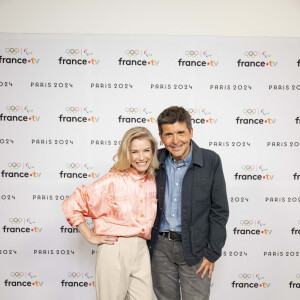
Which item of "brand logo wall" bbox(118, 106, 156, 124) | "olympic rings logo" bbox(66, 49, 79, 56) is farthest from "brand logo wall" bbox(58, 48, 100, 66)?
"brand logo wall" bbox(118, 106, 156, 124)

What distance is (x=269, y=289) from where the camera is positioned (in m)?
2.48

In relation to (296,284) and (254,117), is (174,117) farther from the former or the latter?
(296,284)

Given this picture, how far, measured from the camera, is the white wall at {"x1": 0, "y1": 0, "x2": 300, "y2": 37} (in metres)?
2.37

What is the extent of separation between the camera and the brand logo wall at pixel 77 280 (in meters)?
2.47

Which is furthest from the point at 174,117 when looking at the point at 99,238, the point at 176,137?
the point at 99,238

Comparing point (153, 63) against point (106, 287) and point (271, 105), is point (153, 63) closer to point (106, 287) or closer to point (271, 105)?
point (271, 105)

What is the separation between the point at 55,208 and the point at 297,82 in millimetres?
2377

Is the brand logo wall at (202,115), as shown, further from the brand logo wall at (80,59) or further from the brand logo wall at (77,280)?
the brand logo wall at (77,280)

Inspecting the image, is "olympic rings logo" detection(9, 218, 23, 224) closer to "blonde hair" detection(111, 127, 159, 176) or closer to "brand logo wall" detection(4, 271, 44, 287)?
"brand logo wall" detection(4, 271, 44, 287)

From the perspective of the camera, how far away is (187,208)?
1563 millimetres

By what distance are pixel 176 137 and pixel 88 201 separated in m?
0.60

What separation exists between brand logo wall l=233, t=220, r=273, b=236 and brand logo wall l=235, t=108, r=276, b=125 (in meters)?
0.87

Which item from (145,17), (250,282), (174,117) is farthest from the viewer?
(250,282)

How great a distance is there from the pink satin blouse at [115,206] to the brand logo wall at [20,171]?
1.02m
